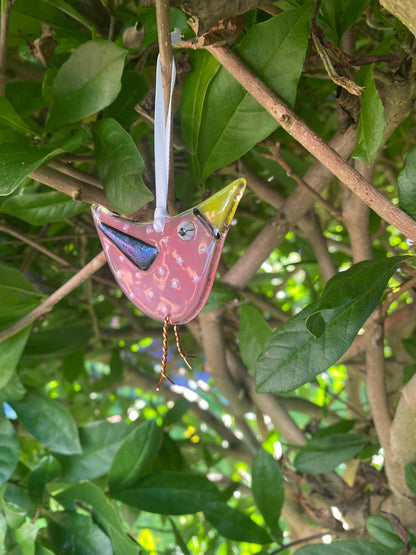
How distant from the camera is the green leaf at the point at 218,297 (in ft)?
2.09

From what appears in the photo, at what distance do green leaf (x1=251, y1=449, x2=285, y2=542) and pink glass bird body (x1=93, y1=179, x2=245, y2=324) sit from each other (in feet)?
0.91

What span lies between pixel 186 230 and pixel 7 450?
1.15 feet

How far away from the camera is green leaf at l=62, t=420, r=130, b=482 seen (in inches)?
27.3

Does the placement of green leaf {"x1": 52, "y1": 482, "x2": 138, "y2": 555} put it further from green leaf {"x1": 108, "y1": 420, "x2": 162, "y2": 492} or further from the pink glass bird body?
the pink glass bird body

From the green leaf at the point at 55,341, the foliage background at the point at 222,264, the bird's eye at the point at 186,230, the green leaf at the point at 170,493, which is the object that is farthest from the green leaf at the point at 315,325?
the green leaf at the point at 55,341

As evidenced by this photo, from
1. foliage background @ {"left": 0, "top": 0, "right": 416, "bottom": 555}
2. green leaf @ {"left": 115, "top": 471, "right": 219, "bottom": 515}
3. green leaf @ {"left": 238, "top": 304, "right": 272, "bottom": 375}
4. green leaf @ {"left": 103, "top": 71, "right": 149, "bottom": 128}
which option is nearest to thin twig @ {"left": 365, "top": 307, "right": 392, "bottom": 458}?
foliage background @ {"left": 0, "top": 0, "right": 416, "bottom": 555}

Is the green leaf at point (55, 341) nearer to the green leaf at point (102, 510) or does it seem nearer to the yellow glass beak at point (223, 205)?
the green leaf at point (102, 510)

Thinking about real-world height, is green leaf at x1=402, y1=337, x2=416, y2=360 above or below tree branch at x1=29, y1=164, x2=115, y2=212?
below

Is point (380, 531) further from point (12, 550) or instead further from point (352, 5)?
point (352, 5)

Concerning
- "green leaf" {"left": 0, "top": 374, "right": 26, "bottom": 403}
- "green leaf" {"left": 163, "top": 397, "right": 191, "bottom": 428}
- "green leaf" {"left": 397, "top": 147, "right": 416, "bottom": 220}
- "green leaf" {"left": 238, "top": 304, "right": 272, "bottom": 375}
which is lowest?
"green leaf" {"left": 163, "top": 397, "right": 191, "bottom": 428}

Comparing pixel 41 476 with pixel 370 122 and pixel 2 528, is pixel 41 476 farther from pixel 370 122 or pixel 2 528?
pixel 370 122

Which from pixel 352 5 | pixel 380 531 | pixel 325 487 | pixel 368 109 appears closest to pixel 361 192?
pixel 368 109

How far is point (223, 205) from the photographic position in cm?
43

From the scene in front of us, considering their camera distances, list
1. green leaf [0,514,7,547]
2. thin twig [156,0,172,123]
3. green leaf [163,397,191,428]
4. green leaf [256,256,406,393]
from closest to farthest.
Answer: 1. thin twig [156,0,172,123]
2. green leaf [256,256,406,393]
3. green leaf [0,514,7,547]
4. green leaf [163,397,191,428]
